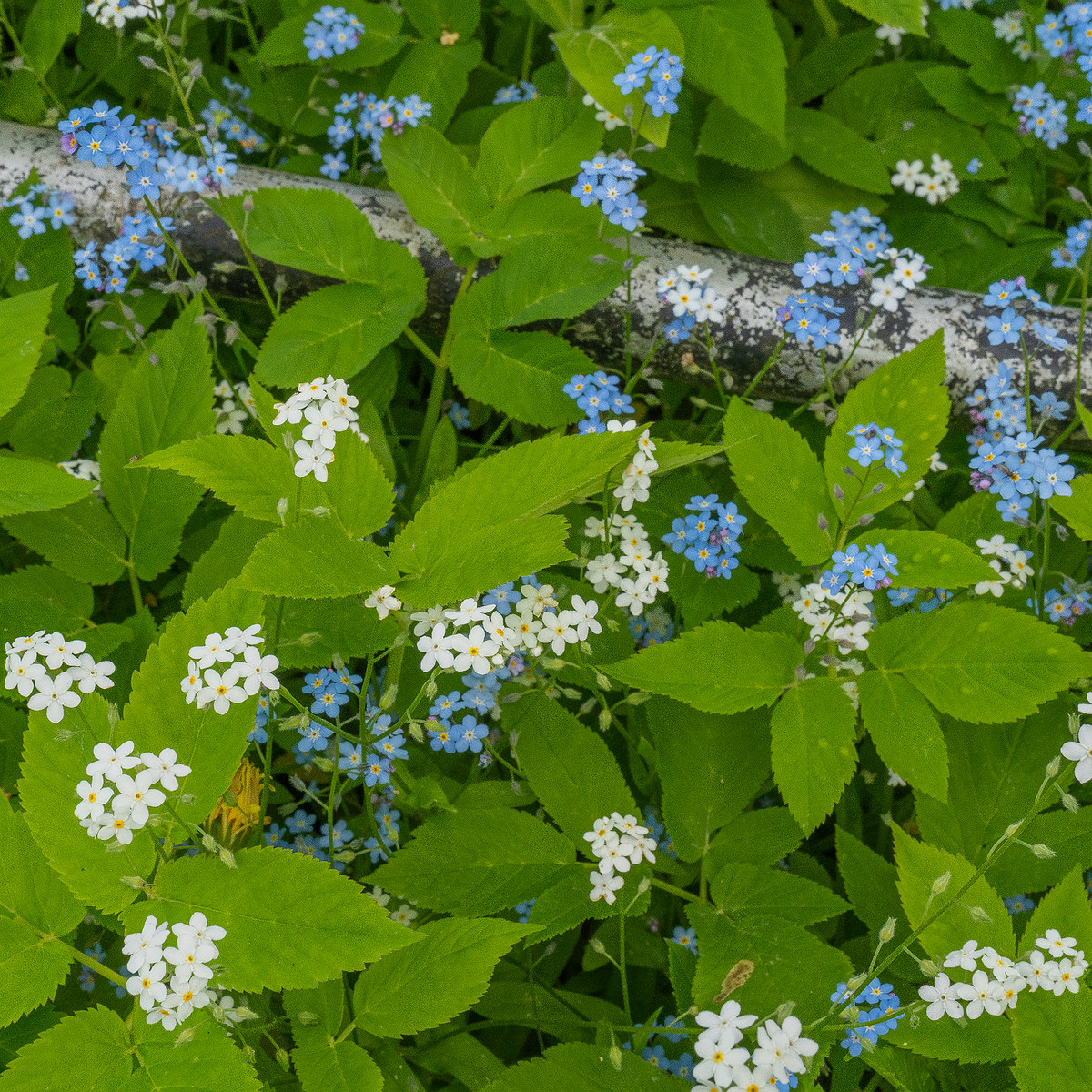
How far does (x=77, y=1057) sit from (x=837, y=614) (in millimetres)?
1806

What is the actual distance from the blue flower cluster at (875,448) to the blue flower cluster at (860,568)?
232 mm

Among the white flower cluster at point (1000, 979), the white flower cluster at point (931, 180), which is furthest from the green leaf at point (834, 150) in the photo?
the white flower cluster at point (1000, 979)

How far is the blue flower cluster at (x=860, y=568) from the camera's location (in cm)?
233

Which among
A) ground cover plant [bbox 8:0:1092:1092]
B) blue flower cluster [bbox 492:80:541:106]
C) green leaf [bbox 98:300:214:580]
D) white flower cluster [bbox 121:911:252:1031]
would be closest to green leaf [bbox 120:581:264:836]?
ground cover plant [bbox 8:0:1092:1092]

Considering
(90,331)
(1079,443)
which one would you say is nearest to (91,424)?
(90,331)

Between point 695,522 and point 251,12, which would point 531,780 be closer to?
point 695,522

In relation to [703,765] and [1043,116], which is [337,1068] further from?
[1043,116]

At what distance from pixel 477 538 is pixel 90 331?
2019mm

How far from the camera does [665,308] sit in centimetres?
329

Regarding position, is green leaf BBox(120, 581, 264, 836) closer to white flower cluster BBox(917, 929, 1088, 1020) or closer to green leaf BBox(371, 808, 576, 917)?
green leaf BBox(371, 808, 576, 917)

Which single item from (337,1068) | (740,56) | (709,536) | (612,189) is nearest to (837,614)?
(709,536)

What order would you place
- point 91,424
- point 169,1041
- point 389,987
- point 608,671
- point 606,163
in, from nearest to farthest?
point 169,1041
point 389,987
point 608,671
point 606,163
point 91,424

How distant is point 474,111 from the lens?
12.2 feet

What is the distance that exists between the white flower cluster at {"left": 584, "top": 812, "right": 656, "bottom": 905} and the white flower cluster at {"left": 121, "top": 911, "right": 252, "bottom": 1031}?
2.65 ft
